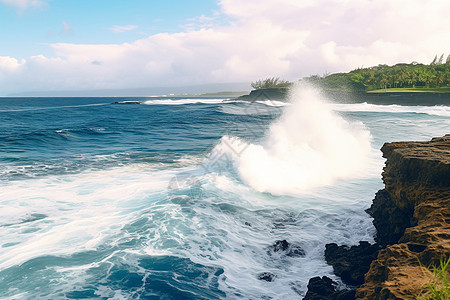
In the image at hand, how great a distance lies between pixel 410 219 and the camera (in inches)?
217

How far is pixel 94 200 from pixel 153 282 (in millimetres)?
4852

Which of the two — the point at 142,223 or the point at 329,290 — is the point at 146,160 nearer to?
the point at 142,223

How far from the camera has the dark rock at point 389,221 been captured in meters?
5.86

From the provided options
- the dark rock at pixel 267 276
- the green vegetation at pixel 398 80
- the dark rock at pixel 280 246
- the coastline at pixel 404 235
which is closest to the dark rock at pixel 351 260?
the coastline at pixel 404 235

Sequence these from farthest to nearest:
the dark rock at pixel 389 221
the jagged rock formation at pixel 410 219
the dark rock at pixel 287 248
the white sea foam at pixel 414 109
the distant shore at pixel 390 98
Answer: the distant shore at pixel 390 98 < the white sea foam at pixel 414 109 < the dark rock at pixel 287 248 < the dark rock at pixel 389 221 < the jagged rock formation at pixel 410 219

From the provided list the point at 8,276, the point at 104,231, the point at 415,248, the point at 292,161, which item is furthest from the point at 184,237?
the point at 292,161

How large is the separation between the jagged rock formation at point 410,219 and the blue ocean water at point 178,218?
111 cm

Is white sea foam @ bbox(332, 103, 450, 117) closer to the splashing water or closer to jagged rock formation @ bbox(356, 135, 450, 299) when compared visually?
the splashing water

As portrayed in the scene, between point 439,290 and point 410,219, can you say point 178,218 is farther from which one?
point 439,290

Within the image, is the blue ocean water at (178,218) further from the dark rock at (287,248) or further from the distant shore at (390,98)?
the distant shore at (390,98)

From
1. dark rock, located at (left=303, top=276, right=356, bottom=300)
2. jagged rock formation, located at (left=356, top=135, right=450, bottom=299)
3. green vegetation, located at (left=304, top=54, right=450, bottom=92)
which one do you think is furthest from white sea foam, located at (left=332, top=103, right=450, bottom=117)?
dark rock, located at (left=303, top=276, right=356, bottom=300)

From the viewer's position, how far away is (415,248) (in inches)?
153

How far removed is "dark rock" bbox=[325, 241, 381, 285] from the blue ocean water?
0.26 m

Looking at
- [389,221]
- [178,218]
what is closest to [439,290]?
[389,221]
